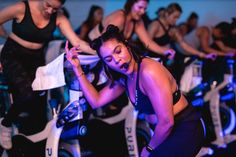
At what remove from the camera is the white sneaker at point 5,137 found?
109 inches

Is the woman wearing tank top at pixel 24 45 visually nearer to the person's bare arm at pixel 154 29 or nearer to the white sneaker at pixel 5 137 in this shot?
the white sneaker at pixel 5 137

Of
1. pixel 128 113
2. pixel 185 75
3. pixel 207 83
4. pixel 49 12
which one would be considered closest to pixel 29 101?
pixel 49 12

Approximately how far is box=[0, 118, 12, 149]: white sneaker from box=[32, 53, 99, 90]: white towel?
1.52 feet

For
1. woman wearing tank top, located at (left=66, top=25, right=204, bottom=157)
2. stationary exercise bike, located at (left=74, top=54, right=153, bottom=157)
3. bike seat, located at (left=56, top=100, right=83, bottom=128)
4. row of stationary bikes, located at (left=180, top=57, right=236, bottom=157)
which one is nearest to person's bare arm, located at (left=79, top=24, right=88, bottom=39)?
stationary exercise bike, located at (left=74, top=54, right=153, bottom=157)

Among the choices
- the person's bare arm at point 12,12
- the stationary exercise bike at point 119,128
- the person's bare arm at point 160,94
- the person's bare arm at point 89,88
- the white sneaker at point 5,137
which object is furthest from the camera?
the stationary exercise bike at point 119,128

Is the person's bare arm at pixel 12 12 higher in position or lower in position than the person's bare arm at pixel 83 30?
higher

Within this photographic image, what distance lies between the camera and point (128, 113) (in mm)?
3303

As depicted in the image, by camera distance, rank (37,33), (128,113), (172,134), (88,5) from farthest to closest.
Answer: (88,5), (128,113), (37,33), (172,134)

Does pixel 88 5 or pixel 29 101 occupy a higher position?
pixel 88 5

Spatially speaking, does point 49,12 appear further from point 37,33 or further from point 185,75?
point 185,75

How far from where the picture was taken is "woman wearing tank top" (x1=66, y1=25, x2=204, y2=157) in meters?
1.84

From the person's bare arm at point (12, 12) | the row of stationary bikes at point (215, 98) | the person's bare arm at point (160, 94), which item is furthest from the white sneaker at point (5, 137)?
the row of stationary bikes at point (215, 98)

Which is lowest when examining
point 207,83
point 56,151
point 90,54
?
point 207,83

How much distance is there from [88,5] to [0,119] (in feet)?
10.2
